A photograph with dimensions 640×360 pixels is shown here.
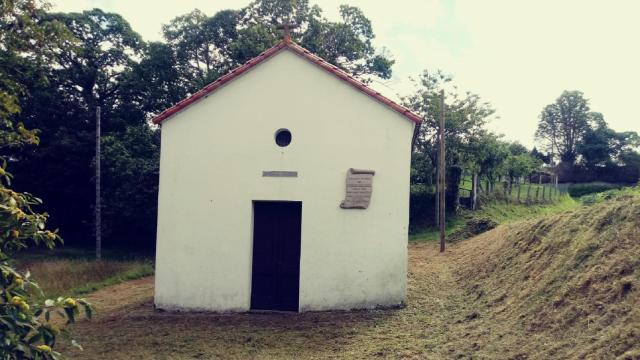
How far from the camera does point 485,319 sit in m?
7.20

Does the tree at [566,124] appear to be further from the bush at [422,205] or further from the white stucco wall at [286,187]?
the white stucco wall at [286,187]

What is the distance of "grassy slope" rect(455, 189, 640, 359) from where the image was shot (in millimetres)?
4965

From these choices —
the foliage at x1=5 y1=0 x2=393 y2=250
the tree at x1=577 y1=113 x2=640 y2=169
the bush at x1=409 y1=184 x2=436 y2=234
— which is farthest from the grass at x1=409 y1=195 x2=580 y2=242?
the tree at x1=577 y1=113 x2=640 y2=169

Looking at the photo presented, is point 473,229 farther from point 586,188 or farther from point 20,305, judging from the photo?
point 586,188

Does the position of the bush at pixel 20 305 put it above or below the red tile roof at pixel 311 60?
below

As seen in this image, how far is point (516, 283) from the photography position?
8.01 m

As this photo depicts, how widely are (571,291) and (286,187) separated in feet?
17.7

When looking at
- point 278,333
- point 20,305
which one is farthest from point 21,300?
point 278,333

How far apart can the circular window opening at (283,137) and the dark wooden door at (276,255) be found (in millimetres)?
1253

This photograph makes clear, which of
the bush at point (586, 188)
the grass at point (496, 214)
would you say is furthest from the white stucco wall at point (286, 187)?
the bush at point (586, 188)

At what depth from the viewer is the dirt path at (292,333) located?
23.0 feet

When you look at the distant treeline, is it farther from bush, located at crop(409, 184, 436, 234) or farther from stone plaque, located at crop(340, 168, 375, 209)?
stone plaque, located at crop(340, 168, 375, 209)

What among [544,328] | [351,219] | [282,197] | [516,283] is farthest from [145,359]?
[516,283]

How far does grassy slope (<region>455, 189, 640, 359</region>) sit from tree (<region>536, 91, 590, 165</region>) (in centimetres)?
4083
